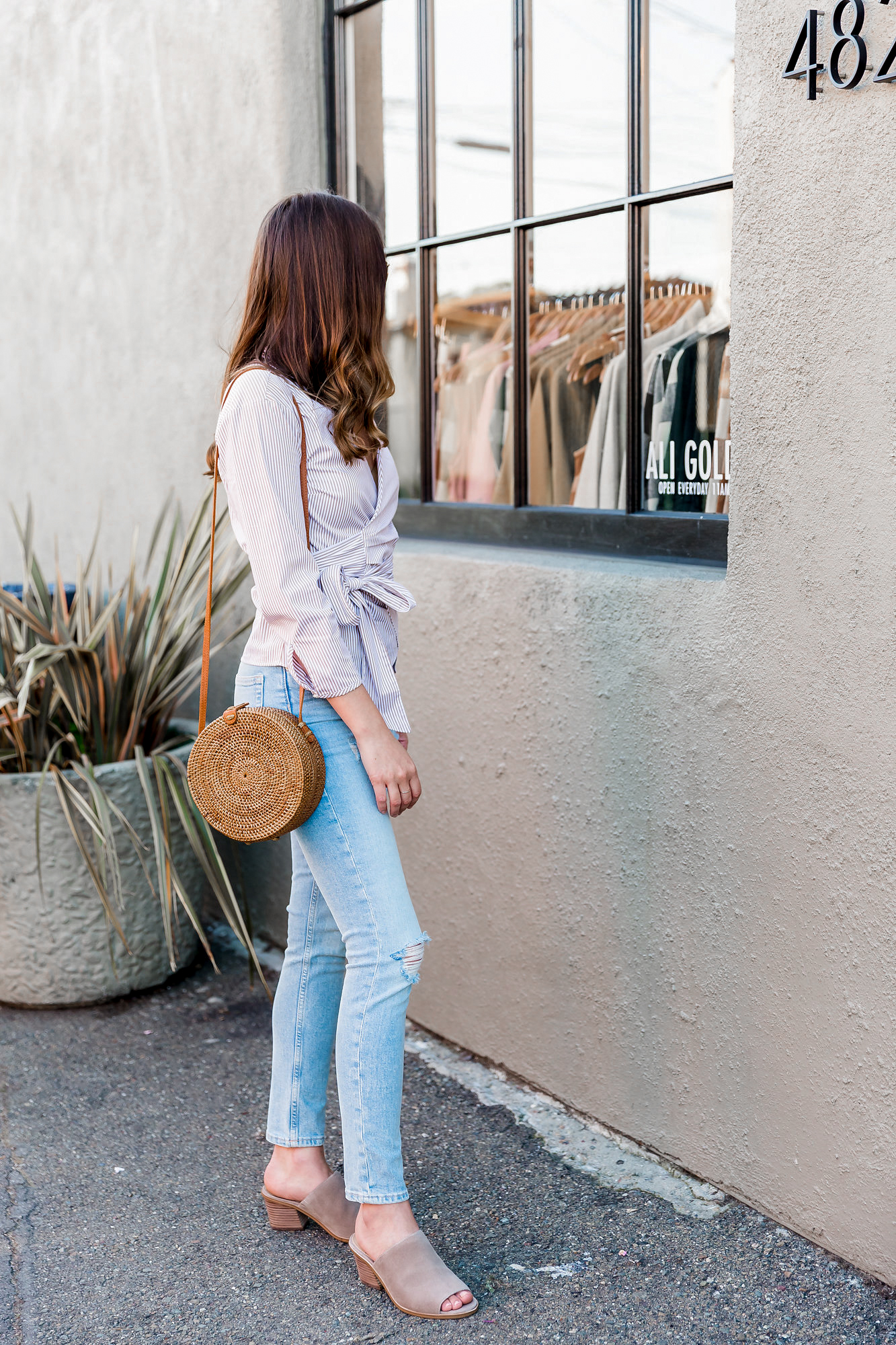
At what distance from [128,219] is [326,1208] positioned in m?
3.40

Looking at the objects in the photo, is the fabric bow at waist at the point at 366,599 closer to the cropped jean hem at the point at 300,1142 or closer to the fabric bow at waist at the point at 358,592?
the fabric bow at waist at the point at 358,592

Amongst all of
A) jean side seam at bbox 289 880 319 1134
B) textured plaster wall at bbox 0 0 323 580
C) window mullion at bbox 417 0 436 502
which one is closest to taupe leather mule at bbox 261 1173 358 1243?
jean side seam at bbox 289 880 319 1134

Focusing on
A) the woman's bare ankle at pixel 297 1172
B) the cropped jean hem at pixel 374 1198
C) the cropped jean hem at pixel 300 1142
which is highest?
the cropped jean hem at pixel 374 1198

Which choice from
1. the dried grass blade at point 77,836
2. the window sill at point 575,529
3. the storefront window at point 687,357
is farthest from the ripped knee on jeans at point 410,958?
the dried grass blade at point 77,836

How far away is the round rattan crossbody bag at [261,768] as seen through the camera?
2.21 m

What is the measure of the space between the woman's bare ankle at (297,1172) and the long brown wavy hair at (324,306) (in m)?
1.34

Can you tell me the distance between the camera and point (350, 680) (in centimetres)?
222

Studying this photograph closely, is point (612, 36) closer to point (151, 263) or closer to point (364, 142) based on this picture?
point (364, 142)

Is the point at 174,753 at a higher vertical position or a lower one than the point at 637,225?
lower

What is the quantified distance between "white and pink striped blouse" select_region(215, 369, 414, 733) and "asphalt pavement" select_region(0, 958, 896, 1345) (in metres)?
1.04

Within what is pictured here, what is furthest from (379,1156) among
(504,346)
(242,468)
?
(504,346)

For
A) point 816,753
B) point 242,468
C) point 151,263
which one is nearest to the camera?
point 242,468

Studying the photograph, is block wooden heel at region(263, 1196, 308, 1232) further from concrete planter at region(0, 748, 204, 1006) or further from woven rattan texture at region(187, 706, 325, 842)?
concrete planter at region(0, 748, 204, 1006)

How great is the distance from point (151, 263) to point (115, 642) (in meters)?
1.44
